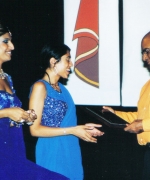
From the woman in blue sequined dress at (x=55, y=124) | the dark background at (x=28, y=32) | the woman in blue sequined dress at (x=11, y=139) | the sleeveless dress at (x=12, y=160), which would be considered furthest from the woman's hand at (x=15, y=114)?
the dark background at (x=28, y=32)

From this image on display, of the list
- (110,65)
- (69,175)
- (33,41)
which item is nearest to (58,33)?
(33,41)

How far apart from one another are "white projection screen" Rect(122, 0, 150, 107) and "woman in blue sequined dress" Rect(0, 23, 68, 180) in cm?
199

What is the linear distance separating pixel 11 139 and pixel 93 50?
6.96 feet

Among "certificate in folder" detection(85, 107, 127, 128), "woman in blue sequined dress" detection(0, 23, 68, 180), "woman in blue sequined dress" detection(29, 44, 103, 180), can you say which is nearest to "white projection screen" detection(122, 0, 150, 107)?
"certificate in folder" detection(85, 107, 127, 128)

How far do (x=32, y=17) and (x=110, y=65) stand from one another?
3.32 feet

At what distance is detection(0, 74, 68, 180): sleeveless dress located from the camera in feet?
6.10

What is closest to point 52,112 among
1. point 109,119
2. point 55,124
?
point 55,124

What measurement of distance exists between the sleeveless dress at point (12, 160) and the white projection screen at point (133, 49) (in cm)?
203

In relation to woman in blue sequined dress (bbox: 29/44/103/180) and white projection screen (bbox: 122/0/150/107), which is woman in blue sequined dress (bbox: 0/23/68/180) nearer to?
woman in blue sequined dress (bbox: 29/44/103/180)

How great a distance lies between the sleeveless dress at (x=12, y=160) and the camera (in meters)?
1.86

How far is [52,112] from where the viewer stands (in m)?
2.52

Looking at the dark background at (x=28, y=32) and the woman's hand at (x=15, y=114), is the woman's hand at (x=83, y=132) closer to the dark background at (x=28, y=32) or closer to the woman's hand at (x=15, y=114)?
the woman's hand at (x=15, y=114)

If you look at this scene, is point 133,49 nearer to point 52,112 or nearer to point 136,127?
point 136,127

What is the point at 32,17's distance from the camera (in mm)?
3752
